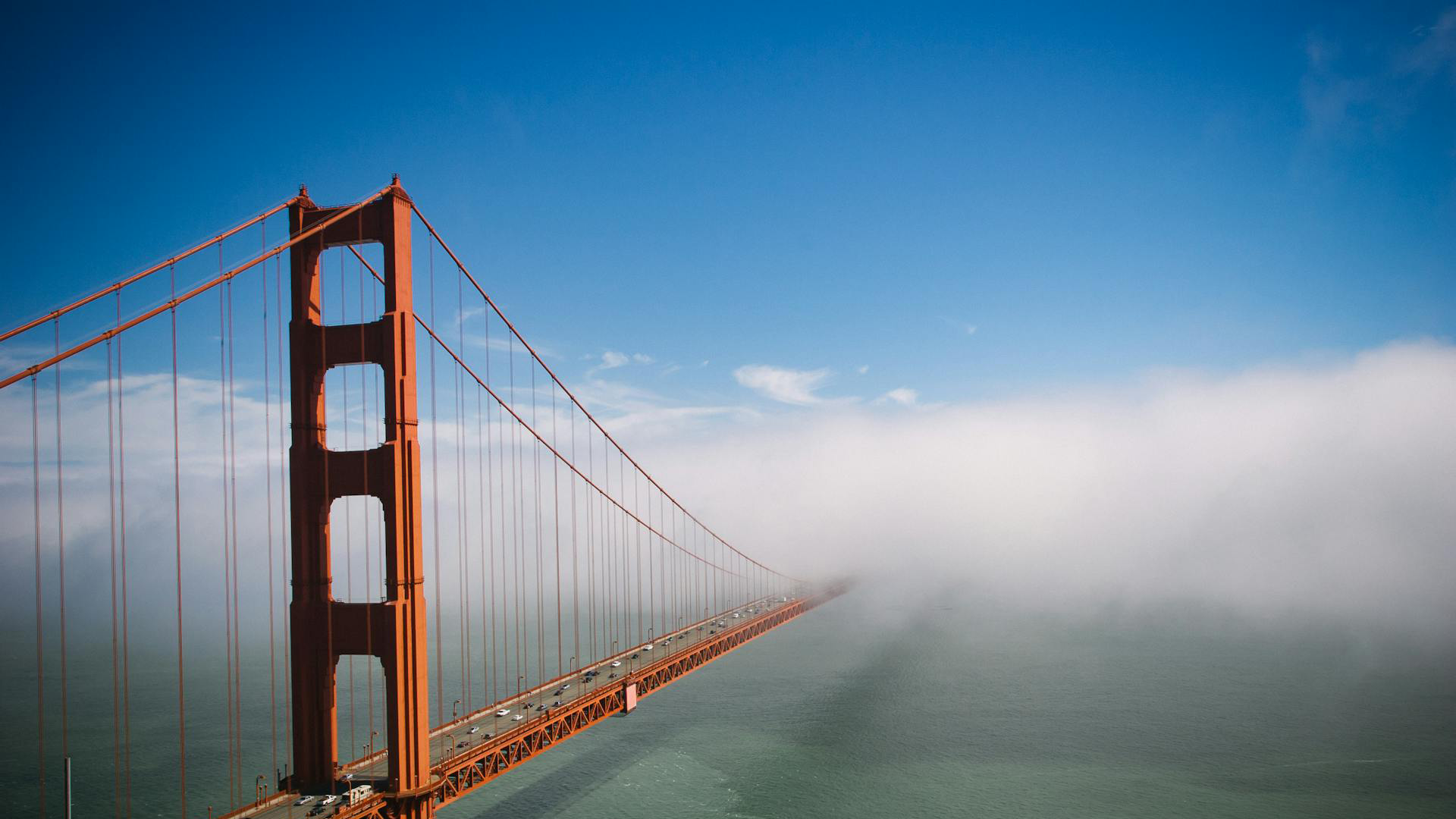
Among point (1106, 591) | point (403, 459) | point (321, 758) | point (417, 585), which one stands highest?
point (403, 459)

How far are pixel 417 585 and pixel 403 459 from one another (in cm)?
282

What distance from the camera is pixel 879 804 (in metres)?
34.7

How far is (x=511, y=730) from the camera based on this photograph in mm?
22656

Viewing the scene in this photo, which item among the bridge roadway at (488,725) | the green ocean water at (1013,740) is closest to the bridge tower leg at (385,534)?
the bridge roadway at (488,725)

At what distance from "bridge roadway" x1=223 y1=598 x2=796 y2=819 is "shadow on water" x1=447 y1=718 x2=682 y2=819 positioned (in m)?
4.68

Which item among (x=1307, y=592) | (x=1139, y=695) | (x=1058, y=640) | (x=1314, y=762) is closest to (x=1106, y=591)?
(x=1307, y=592)

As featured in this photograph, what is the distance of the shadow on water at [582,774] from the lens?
110 ft

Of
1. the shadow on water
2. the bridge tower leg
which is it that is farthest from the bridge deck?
the shadow on water

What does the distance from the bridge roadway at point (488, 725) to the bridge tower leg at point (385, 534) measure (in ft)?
2.64

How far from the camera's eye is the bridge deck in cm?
1688

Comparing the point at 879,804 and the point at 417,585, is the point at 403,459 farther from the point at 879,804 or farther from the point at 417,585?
the point at 879,804

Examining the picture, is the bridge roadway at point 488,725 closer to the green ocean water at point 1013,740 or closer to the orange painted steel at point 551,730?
the orange painted steel at point 551,730

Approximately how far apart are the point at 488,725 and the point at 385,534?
11.0 metres

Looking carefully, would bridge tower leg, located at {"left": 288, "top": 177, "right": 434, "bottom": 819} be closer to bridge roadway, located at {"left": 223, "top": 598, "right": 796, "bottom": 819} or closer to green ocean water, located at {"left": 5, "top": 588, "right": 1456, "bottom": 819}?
bridge roadway, located at {"left": 223, "top": 598, "right": 796, "bottom": 819}
